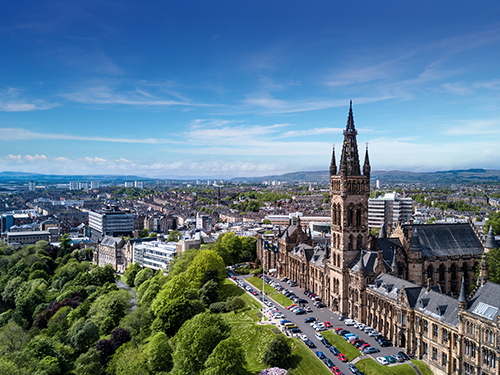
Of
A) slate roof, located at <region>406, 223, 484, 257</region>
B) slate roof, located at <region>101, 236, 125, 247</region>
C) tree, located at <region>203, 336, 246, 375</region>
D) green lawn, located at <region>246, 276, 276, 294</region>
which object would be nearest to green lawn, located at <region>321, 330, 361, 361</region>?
tree, located at <region>203, 336, 246, 375</region>

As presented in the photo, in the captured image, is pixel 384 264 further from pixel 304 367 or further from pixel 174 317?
pixel 174 317

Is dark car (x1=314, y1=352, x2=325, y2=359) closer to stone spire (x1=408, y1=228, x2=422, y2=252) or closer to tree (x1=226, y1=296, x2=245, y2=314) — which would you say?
tree (x1=226, y1=296, x2=245, y2=314)

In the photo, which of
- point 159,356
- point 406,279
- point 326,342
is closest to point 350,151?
point 406,279

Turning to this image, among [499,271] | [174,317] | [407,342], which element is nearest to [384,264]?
[407,342]

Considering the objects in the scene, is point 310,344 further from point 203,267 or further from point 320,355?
point 203,267

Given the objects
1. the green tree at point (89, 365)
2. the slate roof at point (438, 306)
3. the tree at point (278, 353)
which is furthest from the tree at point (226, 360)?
the slate roof at point (438, 306)

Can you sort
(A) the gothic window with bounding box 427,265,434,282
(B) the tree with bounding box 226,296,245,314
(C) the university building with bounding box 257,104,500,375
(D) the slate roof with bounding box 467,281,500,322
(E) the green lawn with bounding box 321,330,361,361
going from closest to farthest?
1. (D) the slate roof with bounding box 467,281,500,322
2. (C) the university building with bounding box 257,104,500,375
3. (E) the green lawn with bounding box 321,330,361,361
4. (A) the gothic window with bounding box 427,265,434,282
5. (B) the tree with bounding box 226,296,245,314
